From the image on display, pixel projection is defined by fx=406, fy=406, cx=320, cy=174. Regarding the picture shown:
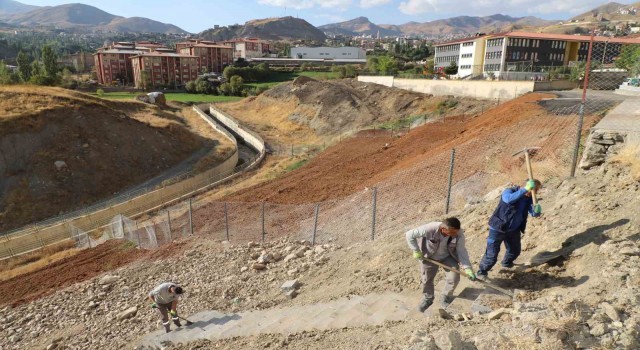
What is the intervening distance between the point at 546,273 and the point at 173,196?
21089 mm

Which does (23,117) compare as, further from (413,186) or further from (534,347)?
(534,347)

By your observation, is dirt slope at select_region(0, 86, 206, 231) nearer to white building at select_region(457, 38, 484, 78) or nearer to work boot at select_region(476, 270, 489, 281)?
work boot at select_region(476, 270, 489, 281)

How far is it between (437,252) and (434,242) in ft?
0.62

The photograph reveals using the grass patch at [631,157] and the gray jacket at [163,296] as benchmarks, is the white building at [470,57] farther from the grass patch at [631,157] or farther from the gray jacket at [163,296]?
the gray jacket at [163,296]

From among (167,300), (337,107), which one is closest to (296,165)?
(337,107)

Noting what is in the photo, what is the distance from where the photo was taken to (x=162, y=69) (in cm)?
8356

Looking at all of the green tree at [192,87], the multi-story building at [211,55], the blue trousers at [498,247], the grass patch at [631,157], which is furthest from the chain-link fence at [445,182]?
the multi-story building at [211,55]

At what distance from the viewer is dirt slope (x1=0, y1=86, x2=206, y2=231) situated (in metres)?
24.9

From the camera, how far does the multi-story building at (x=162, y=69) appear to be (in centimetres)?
8131

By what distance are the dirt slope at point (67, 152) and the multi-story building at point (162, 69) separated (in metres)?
47.5

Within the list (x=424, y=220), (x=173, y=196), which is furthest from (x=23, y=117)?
(x=424, y=220)

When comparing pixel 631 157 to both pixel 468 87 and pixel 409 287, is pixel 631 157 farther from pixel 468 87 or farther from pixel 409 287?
pixel 468 87

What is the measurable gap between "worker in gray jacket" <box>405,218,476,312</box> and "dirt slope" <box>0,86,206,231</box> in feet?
81.3

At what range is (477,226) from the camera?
8.61m
